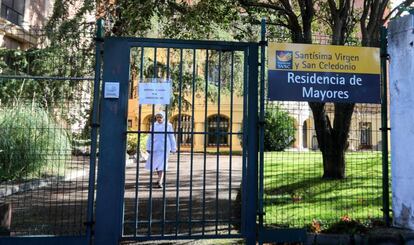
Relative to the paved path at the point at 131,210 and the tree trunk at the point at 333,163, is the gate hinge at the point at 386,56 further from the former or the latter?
the tree trunk at the point at 333,163

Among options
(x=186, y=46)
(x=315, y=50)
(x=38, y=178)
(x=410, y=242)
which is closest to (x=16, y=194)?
(x=38, y=178)

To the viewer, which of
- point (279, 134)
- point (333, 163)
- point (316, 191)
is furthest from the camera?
point (333, 163)

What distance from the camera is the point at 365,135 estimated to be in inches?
323

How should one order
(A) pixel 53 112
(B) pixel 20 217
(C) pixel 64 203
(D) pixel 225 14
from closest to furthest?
(B) pixel 20 217
(C) pixel 64 203
(A) pixel 53 112
(D) pixel 225 14

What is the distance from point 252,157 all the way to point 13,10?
A: 2281 cm

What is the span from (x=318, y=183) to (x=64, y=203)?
17.7 feet

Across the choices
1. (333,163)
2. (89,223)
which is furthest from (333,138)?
(89,223)

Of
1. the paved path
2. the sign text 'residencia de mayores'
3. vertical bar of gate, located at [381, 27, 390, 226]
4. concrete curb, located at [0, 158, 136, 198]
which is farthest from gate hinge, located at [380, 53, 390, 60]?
concrete curb, located at [0, 158, 136, 198]

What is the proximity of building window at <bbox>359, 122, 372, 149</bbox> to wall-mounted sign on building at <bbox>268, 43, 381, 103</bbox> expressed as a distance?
1.41m

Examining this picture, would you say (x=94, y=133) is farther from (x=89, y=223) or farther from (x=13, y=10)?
(x=13, y=10)

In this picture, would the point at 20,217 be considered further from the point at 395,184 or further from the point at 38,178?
the point at 395,184

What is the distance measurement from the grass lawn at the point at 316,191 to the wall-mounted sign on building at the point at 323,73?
6.26 ft

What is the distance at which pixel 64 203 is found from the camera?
31.1ft

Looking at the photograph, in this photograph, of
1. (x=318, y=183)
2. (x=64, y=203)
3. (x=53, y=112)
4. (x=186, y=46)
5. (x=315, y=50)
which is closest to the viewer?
(x=186, y=46)
